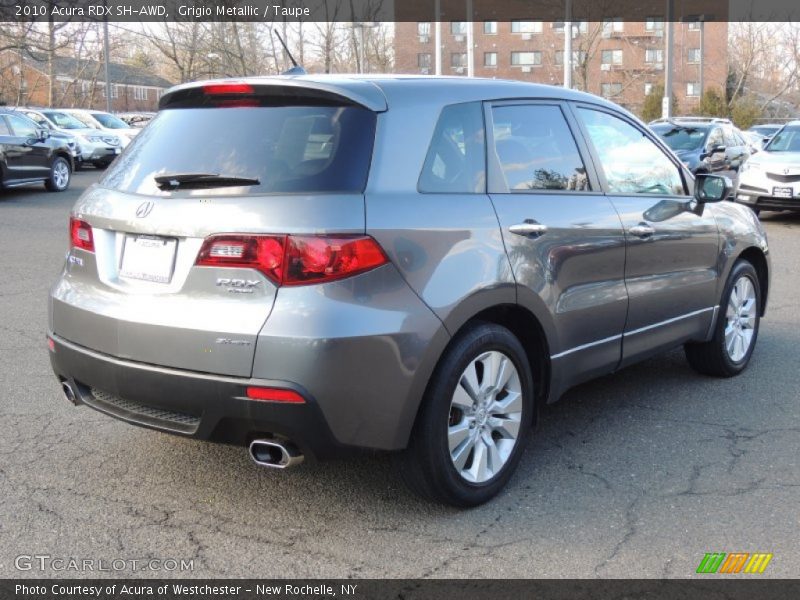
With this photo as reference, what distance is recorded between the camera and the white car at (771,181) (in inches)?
554

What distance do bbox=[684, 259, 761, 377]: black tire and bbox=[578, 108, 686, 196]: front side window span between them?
2.62 feet

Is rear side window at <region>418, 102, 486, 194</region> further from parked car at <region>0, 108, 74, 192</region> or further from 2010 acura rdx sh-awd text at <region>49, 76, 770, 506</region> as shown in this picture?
parked car at <region>0, 108, 74, 192</region>

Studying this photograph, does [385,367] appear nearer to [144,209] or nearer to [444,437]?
[444,437]

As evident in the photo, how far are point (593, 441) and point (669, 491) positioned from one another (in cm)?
69

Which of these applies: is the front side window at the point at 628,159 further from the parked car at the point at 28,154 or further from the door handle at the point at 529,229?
the parked car at the point at 28,154

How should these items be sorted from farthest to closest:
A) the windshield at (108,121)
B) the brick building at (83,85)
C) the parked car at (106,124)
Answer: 1. the brick building at (83,85)
2. the windshield at (108,121)
3. the parked car at (106,124)

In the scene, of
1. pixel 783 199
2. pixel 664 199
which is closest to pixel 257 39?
pixel 783 199

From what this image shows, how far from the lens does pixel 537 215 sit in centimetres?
410

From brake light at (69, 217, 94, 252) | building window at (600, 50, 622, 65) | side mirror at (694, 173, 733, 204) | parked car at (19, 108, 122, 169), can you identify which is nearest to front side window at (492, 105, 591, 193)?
side mirror at (694, 173, 733, 204)

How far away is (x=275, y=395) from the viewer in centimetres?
324

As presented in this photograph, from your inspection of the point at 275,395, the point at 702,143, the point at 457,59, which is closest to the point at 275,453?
the point at 275,395

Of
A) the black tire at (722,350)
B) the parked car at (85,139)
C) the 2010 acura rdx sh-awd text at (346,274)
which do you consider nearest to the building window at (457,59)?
the parked car at (85,139)

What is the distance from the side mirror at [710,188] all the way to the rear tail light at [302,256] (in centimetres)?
285
